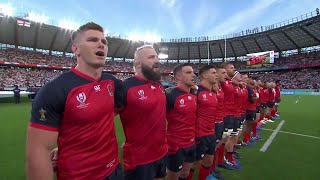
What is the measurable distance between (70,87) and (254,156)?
685 cm

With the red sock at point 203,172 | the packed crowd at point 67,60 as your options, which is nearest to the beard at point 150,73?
the red sock at point 203,172

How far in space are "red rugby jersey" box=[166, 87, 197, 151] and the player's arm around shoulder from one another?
8.41 feet

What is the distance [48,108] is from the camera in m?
1.84

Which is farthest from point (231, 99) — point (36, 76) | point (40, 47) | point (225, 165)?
point (40, 47)

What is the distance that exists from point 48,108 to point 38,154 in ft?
1.12

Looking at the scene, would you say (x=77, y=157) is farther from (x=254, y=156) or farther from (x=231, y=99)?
(x=254, y=156)

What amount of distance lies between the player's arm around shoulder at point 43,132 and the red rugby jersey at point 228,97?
211 inches

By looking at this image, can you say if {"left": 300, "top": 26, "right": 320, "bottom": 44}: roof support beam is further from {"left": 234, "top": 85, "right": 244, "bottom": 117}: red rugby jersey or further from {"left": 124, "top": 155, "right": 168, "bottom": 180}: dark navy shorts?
{"left": 124, "top": 155, "right": 168, "bottom": 180}: dark navy shorts

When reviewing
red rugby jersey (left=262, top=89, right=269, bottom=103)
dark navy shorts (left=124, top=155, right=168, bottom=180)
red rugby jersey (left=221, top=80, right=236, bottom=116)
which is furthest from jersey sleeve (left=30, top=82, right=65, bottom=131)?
red rugby jersey (left=262, top=89, right=269, bottom=103)

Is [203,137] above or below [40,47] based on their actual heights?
below

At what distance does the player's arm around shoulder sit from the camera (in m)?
1.75

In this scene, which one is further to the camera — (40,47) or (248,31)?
(248,31)

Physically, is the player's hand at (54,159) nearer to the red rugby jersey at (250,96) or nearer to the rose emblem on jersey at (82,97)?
the rose emblem on jersey at (82,97)

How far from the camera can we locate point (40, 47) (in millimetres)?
50562
